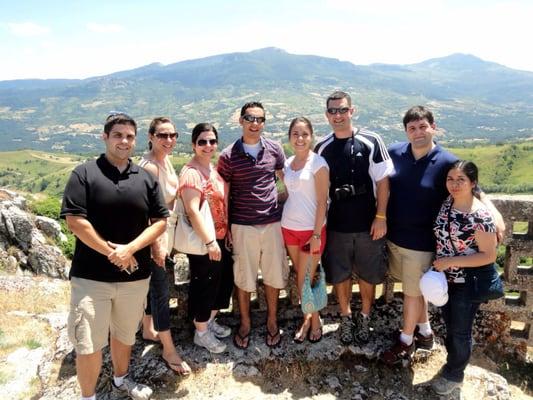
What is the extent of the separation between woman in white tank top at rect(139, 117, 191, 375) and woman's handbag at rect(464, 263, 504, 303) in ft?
11.0

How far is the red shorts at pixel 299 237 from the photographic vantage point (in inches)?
189

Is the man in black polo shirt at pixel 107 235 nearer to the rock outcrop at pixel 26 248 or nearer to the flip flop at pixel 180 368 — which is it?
the flip flop at pixel 180 368

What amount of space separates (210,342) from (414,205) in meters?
2.98

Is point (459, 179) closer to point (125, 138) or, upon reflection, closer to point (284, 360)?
point (284, 360)

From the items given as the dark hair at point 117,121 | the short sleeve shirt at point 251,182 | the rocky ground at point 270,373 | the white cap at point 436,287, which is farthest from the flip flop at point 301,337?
the dark hair at point 117,121

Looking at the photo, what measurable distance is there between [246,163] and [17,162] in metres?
215

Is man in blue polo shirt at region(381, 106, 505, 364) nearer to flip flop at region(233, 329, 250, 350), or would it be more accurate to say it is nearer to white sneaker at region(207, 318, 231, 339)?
flip flop at region(233, 329, 250, 350)

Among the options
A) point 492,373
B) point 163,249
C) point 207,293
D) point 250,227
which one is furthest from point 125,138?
point 492,373

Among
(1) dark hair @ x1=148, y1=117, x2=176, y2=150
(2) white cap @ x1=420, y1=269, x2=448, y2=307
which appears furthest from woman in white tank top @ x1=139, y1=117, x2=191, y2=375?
(2) white cap @ x1=420, y1=269, x2=448, y2=307

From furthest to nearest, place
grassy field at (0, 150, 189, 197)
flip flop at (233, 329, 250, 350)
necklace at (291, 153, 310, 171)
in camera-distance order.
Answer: grassy field at (0, 150, 189, 197) → flip flop at (233, 329, 250, 350) → necklace at (291, 153, 310, 171)

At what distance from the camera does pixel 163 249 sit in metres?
4.52

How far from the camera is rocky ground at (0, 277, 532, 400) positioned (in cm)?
464

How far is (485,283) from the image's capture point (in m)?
4.30

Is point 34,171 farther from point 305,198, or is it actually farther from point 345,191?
point 345,191
